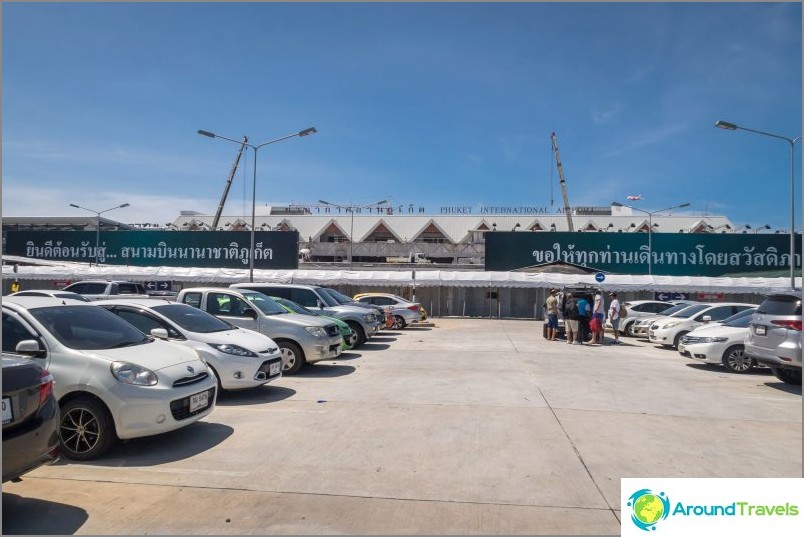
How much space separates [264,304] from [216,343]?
389 centimetres

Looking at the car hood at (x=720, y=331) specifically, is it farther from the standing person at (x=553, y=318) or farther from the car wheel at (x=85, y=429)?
the car wheel at (x=85, y=429)

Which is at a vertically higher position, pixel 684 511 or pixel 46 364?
pixel 46 364

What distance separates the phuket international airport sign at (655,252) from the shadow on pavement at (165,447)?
129 feet

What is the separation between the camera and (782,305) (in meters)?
10.5

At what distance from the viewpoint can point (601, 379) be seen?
11.7 meters

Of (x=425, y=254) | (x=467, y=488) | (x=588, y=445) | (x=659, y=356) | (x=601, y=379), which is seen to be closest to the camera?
(x=467, y=488)

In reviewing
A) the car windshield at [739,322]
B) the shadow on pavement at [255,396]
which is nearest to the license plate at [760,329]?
the car windshield at [739,322]

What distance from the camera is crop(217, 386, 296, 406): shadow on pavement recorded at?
9.06 meters

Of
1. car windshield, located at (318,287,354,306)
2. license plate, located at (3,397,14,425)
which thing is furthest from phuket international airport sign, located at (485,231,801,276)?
license plate, located at (3,397,14,425)

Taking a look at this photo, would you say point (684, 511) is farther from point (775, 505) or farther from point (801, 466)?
point (801, 466)

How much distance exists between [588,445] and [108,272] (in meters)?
36.7

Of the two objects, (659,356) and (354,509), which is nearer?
(354,509)

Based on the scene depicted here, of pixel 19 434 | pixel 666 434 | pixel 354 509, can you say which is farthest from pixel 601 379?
pixel 19 434

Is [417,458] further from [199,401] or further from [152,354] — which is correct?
[152,354]
